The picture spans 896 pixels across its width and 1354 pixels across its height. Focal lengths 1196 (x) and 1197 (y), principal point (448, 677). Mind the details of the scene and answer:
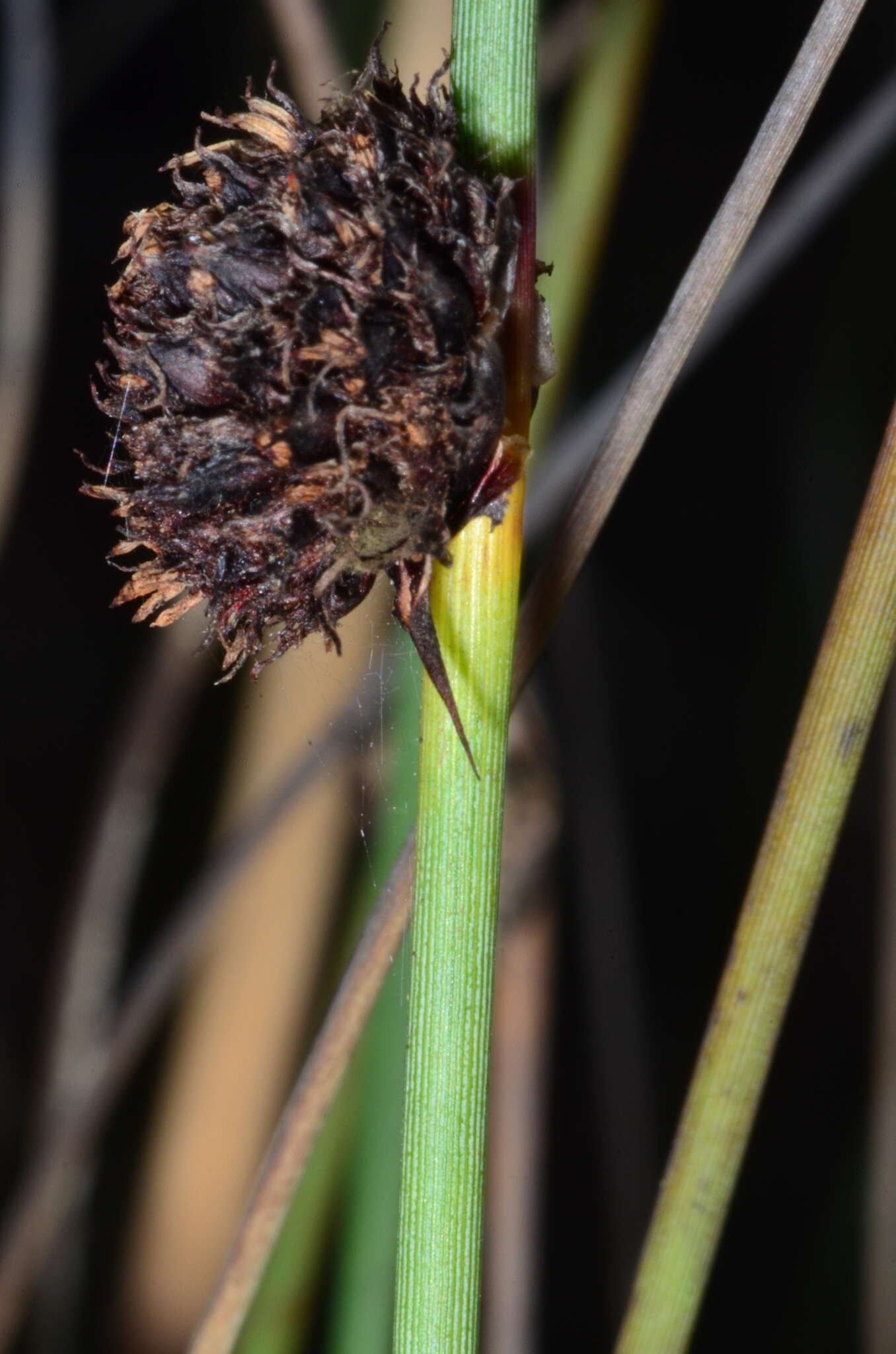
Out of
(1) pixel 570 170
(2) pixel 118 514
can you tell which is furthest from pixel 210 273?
(1) pixel 570 170

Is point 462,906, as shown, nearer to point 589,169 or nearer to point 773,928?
point 773,928

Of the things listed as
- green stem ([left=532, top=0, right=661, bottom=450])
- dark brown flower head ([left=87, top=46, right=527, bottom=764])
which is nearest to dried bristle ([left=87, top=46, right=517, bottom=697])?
dark brown flower head ([left=87, top=46, right=527, bottom=764])

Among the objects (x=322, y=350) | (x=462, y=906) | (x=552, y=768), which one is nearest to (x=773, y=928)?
(x=462, y=906)

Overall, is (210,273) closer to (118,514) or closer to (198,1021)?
(118,514)

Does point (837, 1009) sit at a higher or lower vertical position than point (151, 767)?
lower

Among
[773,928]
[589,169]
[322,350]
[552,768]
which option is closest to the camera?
[322,350]

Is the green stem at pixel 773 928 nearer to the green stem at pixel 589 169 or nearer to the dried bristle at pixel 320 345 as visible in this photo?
the dried bristle at pixel 320 345
